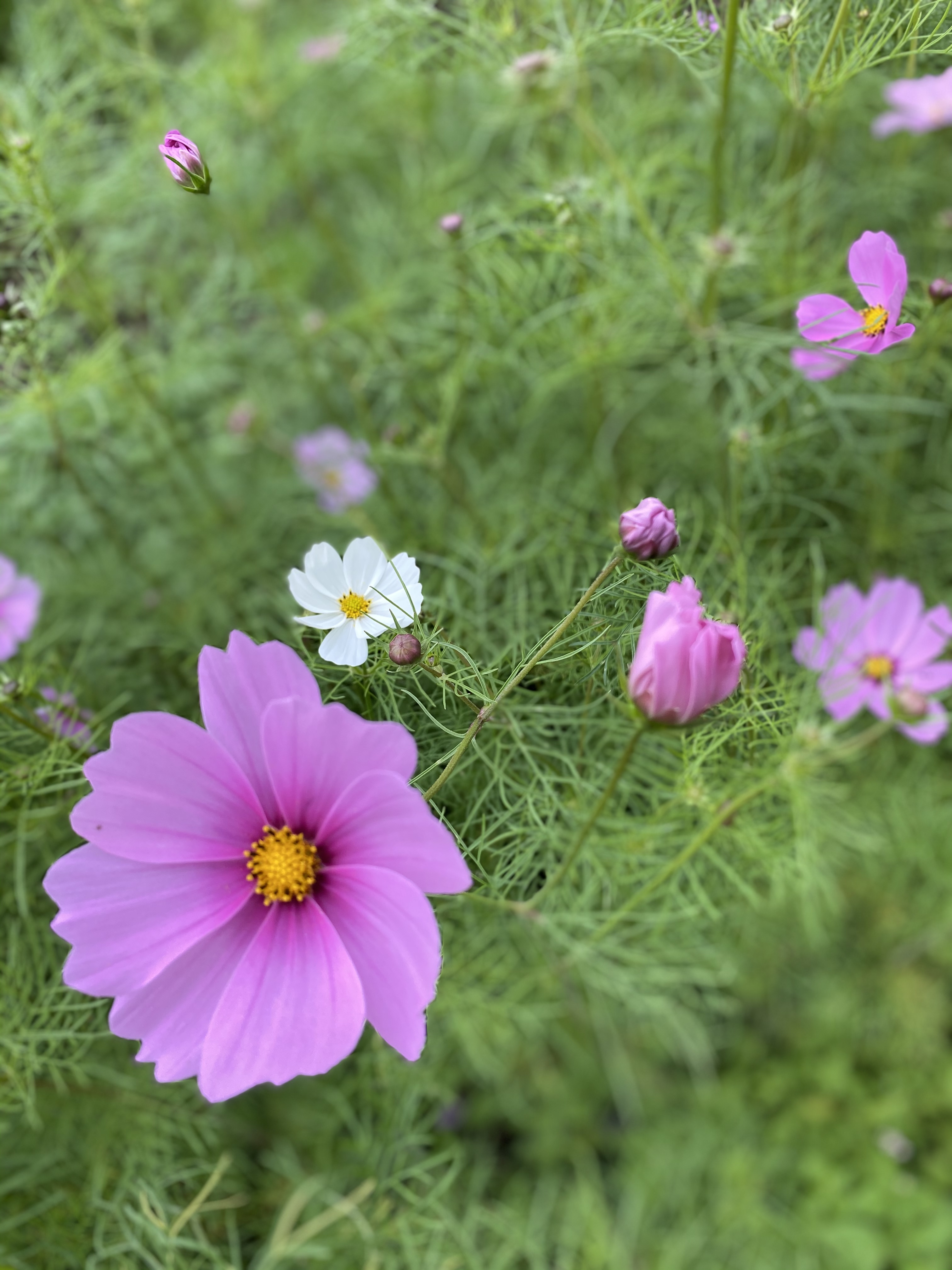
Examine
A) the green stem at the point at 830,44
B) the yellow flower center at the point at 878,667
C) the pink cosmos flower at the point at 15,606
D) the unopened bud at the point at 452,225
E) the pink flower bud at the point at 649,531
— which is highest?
the green stem at the point at 830,44

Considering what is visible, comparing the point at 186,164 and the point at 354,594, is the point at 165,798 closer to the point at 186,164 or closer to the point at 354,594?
the point at 354,594

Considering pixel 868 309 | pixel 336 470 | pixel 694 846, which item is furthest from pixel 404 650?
pixel 336 470

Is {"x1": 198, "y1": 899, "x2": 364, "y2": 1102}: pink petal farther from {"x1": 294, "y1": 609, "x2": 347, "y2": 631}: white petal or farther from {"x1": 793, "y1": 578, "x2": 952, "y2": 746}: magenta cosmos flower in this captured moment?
{"x1": 793, "y1": 578, "x2": 952, "y2": 746}: magenta cosmos flower

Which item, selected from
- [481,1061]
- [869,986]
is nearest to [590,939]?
[481,1061]

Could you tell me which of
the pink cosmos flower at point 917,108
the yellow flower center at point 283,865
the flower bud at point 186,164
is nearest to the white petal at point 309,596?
the yellow flower center at point 283,865

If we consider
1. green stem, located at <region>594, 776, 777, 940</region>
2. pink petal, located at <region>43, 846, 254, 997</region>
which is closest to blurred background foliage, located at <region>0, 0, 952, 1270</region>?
green stem, located at <region>594, 776, 777, 940</region>

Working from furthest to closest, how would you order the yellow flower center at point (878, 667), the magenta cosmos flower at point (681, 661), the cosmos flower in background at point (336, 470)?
the cosmos flower in background at point (336, 470)
the yellow flower center at point (878, 667)
the magenta cosmos flower at point (681, 661)

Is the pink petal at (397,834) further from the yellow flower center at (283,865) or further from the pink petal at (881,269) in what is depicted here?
the pink petal at (881,269)
